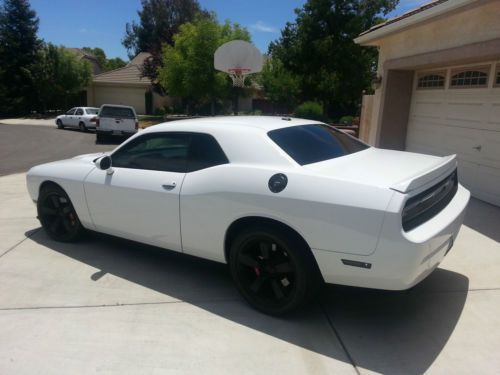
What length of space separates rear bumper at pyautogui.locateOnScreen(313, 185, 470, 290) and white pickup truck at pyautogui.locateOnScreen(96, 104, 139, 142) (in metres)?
15.7

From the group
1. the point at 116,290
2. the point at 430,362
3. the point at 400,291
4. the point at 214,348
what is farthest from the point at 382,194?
the point at 116,290

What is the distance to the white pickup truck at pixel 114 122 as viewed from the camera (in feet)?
57.5

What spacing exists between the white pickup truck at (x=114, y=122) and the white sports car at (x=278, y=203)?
534 inches

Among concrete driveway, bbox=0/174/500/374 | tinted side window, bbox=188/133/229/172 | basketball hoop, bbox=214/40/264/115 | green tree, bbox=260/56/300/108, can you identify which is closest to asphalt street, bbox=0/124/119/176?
basketball hoop, bbox=214/40/264/115

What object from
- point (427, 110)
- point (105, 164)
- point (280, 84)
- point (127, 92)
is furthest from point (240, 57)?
point (127, 92)

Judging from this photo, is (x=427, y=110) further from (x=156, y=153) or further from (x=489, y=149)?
(x=156, y=153)

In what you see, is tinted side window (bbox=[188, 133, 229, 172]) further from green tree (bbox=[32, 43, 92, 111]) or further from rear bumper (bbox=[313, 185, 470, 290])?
green tree (bbox=[32, 43, 92, 111])

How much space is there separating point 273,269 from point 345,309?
0.80 m

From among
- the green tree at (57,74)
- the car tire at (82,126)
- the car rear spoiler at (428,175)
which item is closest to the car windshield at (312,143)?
the car rear spoiler at (428,175)

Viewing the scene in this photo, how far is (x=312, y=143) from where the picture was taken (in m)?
3.82

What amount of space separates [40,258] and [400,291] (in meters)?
3.81

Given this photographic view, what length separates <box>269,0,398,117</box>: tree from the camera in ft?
81.9

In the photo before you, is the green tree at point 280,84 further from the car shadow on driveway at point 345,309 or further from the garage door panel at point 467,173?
the car shadow on driveway at point 345,309

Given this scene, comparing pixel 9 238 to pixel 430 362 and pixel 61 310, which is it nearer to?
pixel 61 310
